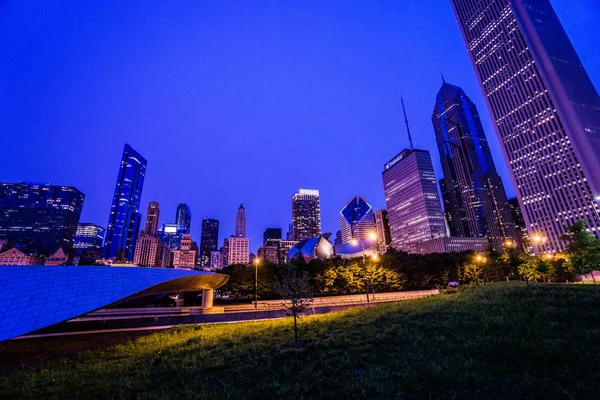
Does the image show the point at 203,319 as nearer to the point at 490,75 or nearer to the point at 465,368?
the point at 465,368

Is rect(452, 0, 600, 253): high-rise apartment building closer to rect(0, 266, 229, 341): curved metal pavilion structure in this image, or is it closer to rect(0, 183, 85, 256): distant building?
rect(0, 266, 229, 341): curved metal pavilion structure

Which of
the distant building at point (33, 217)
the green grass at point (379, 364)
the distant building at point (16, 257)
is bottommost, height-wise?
the green grass at point (379, 364)

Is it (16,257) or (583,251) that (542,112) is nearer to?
(583,251)

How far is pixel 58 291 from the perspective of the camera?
19.1m

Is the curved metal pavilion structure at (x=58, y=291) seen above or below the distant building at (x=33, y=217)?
below

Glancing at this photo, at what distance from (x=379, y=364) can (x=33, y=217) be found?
867 feet

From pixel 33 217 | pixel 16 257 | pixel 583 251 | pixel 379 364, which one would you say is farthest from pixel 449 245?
pixel 33 217

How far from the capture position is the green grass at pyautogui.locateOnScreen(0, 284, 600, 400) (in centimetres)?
809

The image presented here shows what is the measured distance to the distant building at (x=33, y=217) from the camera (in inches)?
7318

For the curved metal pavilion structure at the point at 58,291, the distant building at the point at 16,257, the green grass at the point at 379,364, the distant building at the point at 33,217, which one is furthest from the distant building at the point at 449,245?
the distant building at the point at 33,217

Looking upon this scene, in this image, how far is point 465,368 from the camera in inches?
357

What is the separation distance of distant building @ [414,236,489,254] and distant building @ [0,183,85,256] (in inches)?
9586

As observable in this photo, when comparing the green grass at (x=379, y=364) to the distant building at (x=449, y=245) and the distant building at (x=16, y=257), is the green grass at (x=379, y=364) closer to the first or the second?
the distant building at (x=16, y=257)

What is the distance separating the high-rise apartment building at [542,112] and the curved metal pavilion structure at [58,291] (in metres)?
124
